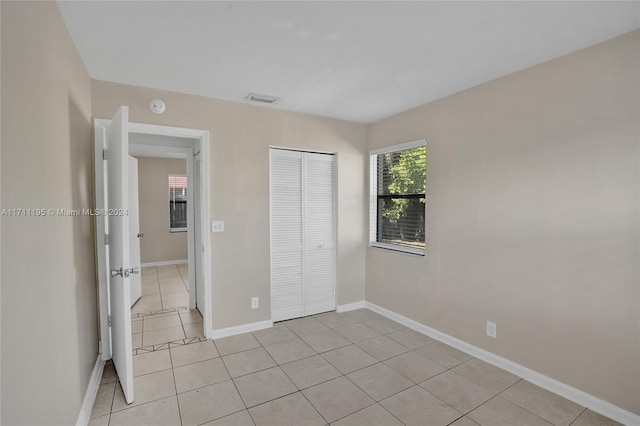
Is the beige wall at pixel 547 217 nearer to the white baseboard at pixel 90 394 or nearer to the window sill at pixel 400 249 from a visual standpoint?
the window sill at pixel 400 249

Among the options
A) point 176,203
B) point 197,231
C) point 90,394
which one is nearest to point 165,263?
point 176,203

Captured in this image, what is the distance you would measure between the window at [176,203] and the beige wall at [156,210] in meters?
0.09

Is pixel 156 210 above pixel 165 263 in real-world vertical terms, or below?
above

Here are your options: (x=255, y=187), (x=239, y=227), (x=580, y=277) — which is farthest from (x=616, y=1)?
(x=239, y=227)

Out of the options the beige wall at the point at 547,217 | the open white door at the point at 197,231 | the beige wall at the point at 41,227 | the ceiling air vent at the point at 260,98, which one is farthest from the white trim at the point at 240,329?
the ceiling air vent at the point at 260,98

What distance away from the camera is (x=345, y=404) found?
2.20m

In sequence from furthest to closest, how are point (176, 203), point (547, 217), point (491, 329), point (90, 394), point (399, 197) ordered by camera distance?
point (176, 203)
point (399, 197)
point (491, 329)
point (547, 217)
point (90, 394)

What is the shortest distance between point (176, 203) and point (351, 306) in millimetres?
5046

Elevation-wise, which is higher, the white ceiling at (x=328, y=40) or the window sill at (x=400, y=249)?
the white ceiling at (x=328, y=40)

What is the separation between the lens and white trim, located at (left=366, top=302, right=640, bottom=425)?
2018 millimetres

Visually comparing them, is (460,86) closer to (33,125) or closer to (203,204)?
(203,204)

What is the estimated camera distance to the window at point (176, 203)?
280 inches

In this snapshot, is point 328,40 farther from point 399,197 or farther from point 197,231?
point 197,231

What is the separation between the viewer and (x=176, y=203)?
721 cm
